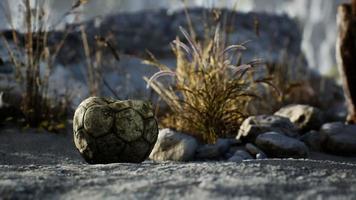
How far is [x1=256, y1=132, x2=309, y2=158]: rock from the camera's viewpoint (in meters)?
2.23

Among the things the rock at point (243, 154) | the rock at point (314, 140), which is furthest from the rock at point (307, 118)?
the rock at point (243, 154)

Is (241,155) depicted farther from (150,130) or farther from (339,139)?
(339,139)

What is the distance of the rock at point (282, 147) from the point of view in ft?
7.30

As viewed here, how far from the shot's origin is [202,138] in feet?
8.07

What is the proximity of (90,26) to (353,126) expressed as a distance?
17.1 ft

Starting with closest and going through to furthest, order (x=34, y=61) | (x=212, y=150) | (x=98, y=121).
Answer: (x=98, y=121) < (x=212, y=150) < (x=34, y=61)

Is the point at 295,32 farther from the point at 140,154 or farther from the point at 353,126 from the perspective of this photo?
the point at 140,154

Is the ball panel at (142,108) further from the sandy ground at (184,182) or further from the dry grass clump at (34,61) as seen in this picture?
the dry grass clump at (34,61)

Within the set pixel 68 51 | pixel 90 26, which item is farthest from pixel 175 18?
pixel 68 51

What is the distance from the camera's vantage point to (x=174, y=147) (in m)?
2.22

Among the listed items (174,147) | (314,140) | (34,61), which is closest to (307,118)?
(314,140)

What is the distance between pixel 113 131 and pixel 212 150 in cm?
63

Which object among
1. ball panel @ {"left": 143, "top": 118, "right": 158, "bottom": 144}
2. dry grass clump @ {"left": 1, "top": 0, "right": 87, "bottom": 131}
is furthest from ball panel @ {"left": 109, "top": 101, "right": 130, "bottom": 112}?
dry grass clump @ {"left": 1, "top": 0, "right": 87, "bottom": 131}

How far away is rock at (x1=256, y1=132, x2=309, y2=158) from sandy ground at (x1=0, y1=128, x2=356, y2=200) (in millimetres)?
636
